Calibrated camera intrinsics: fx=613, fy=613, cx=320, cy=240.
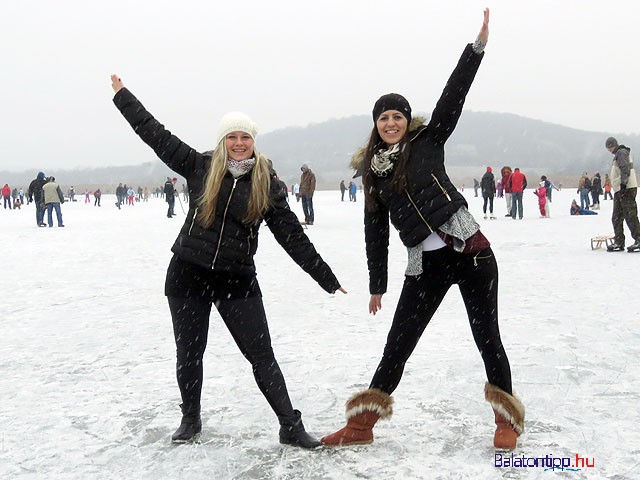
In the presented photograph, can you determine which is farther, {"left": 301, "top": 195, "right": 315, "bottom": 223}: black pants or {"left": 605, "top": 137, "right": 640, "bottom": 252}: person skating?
{"left": 301, "top": 195, "right": 315, "bottom": 223}: black pants

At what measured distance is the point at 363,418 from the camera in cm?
318

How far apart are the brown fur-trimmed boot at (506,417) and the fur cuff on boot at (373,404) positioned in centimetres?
54

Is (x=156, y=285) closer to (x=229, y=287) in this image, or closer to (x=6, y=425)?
(x=6, y=425)

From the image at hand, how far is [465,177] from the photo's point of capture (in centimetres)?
15138

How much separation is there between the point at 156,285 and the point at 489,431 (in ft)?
19.5

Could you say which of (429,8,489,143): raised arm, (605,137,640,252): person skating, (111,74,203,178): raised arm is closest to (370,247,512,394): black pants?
(429,8,489,143): raised arm

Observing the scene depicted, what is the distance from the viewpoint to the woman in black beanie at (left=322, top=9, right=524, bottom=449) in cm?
A: 296

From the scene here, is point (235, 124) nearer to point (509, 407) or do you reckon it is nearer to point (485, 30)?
point (485, 30)

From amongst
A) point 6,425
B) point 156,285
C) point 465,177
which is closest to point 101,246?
point 156,285

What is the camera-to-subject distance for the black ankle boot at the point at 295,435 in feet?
10.3

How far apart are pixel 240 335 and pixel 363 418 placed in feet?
2.52

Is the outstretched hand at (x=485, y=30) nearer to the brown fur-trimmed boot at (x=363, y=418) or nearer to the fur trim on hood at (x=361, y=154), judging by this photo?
the fur trim on hood at (x=361, y=154)

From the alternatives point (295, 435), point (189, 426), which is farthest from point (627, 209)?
point (189, 426)

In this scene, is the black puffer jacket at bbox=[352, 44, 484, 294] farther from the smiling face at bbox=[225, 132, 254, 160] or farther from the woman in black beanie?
the smiling face at bbox=[225, 132, 254, 160]
